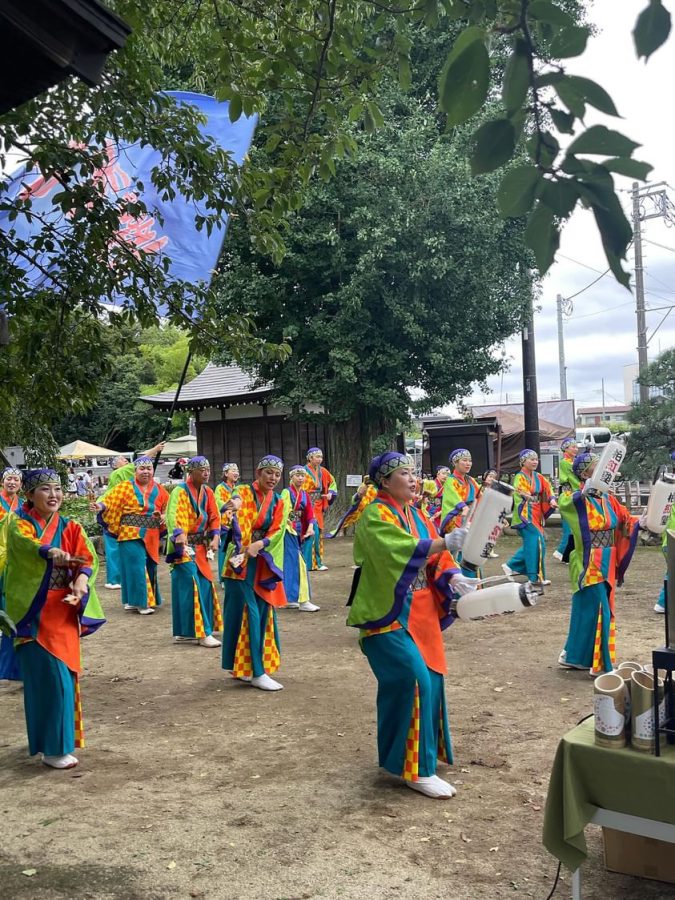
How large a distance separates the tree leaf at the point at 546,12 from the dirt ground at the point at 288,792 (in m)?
3.41

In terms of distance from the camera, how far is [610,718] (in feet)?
10.6

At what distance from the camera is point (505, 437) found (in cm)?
2508

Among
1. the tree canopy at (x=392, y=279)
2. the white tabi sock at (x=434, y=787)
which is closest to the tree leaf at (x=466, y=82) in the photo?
the white tabi sock at (x=434, y=787)

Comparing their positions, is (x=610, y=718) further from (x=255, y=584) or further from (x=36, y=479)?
(x=255, y=584)

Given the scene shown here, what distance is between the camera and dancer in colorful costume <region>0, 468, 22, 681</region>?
7.33 meters

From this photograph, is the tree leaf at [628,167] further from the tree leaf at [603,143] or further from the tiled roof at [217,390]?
the tiled roof at [217,390]

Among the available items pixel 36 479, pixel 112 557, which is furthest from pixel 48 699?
pixel 112 557

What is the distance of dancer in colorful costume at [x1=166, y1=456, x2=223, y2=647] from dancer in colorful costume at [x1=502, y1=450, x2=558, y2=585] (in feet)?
15.4

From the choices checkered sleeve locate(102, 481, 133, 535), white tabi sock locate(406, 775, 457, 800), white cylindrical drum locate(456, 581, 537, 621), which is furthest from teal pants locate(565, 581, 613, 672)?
checkered sleeve locate(102, 481, 133, 535)

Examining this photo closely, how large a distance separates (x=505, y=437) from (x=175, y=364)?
18893 millimetres

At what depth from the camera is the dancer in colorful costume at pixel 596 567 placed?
6.80 m

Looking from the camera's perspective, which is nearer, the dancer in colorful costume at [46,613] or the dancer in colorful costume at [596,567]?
the dancer in colorful costume at [46,613]

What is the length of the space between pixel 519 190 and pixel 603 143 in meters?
0.19

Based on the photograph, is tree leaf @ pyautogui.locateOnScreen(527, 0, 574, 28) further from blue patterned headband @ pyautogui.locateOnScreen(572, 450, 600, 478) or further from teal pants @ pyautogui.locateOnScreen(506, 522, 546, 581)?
teal pants @ pyautogui.locateOnScreen(506, 522, 546, 581)
